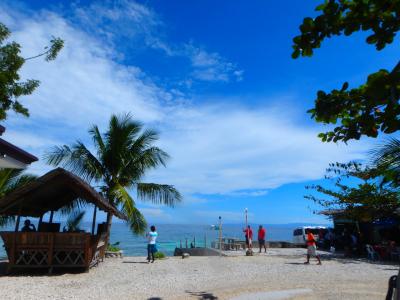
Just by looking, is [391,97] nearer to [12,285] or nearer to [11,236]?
[12,285]

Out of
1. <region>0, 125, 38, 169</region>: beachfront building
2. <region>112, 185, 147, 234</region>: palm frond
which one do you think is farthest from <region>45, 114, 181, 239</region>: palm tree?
<region>0, 125, 38, 169</region>: beachfront building

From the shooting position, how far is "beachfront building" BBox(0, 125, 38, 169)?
17.1ft

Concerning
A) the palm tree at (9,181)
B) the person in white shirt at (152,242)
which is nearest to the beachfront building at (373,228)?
the person in white shirt at (152,242)

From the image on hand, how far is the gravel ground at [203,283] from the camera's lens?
356 inches

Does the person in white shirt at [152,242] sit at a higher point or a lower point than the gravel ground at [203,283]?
higher

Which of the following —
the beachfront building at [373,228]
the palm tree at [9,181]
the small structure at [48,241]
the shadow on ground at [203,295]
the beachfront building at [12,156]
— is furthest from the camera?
the beachfront building at [373,228]

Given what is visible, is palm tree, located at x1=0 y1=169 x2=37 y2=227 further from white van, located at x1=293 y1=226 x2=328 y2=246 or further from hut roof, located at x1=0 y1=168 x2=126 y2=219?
white van, located at x1=293 y1=226 x2=328 y2=246

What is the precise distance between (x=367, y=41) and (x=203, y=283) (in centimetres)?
928

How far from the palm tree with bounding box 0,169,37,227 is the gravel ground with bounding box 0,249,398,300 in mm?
5137

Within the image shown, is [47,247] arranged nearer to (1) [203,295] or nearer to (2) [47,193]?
(2) [47,193]

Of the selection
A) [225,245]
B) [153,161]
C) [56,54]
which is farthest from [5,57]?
[225,245]

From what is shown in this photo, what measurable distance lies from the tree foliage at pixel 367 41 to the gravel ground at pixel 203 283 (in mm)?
A: 6641

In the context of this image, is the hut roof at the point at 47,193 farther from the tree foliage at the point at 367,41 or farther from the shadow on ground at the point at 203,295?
the tree foliage at the point at 367,41

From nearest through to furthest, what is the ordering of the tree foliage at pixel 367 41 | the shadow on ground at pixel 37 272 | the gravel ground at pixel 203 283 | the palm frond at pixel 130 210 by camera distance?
the tree foliage at pixel 367 41
the gravel ground at pixel 203 283
the shadow on ground at pixel 37 272
the palm frond at pixel 130 210
